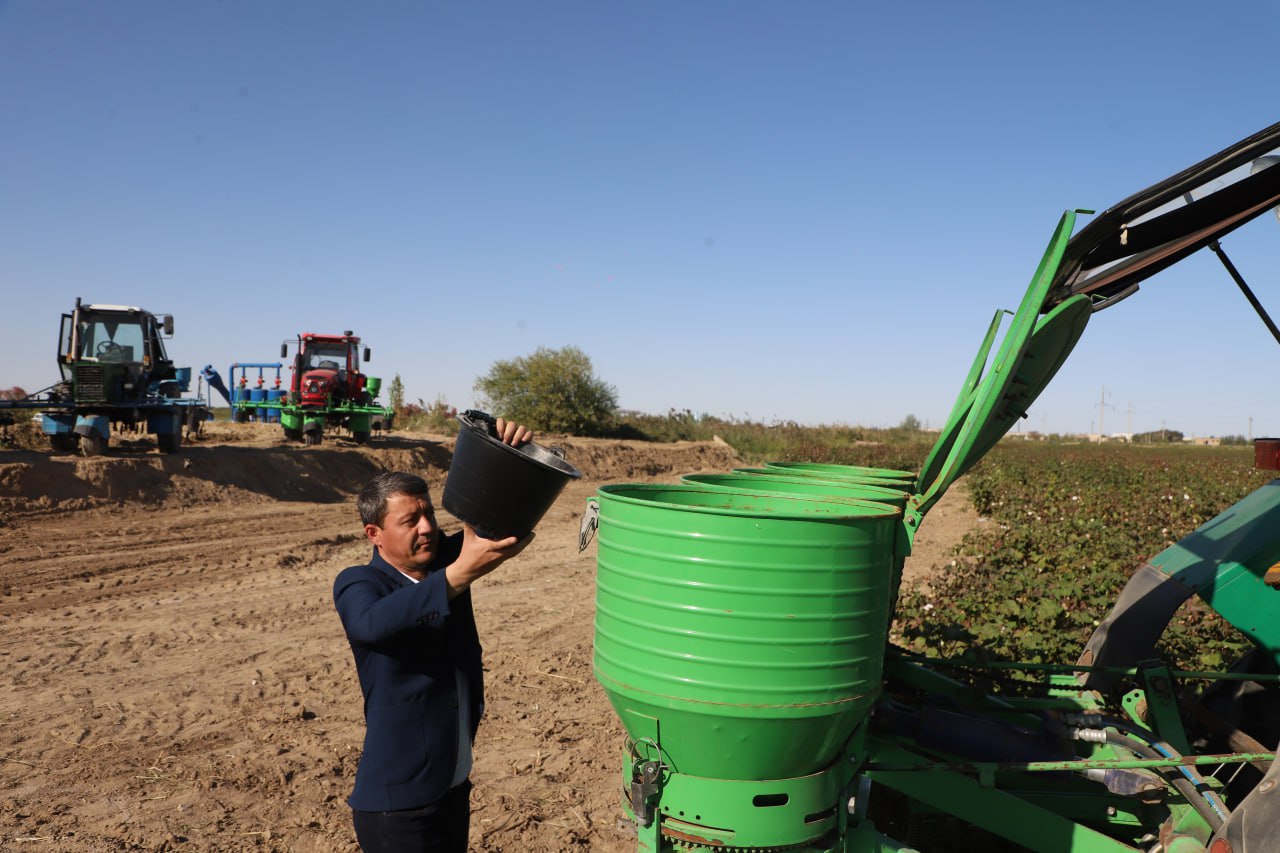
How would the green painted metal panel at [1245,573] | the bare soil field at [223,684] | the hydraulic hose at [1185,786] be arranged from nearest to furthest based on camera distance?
the hydraulic hose at [1185,786]
the green painted metal panel at [1245,573]
the bare soil field at [223,684]

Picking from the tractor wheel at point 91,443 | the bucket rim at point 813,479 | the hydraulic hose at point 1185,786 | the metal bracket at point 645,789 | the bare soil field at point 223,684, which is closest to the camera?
the metal bracket at point 645,789

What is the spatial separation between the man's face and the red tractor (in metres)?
17.6

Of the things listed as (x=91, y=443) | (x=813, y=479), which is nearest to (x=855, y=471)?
(x=813, y=479)

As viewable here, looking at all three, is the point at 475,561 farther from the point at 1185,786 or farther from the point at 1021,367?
the point at 1185,786

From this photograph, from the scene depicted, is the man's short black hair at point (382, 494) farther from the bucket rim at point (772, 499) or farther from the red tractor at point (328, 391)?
the red tractor at point (328, 391)

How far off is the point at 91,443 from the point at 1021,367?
15014mm

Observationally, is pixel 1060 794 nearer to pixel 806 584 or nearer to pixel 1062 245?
pixel 806 584

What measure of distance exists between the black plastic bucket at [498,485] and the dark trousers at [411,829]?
2.56ft

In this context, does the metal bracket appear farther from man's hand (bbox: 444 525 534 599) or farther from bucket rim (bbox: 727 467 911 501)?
bucket rim (bbox: 727 467 911 501)

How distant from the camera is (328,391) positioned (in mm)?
19609

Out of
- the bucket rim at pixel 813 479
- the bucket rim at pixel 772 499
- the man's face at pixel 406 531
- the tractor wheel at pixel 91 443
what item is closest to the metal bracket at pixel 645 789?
the bucket rim at pixel 772 499

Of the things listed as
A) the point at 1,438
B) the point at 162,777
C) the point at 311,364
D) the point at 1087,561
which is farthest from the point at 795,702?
the point at 311,364

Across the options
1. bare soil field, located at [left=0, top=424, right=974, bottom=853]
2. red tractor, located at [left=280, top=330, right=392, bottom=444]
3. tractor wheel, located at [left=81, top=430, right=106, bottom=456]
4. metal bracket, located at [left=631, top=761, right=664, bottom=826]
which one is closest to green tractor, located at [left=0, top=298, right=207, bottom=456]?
tractor wheel, located at [left=81, top=430, right=106, bottom=456]

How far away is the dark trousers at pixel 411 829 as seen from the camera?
7.96 feet
